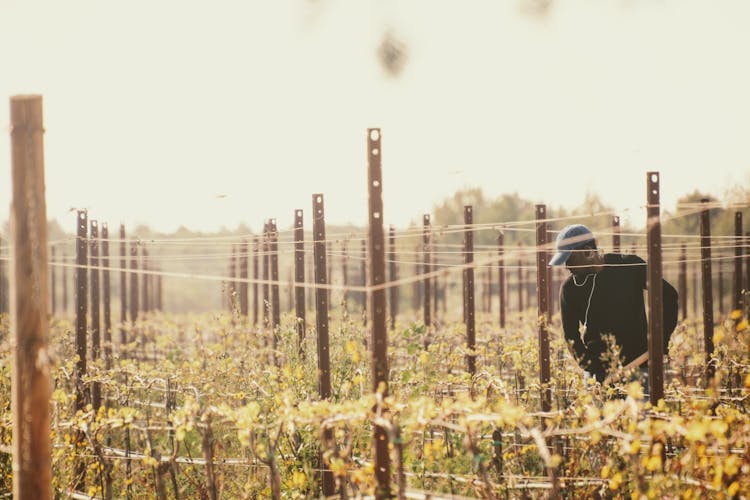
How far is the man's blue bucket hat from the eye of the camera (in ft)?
16.8

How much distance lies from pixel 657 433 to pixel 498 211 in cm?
4607

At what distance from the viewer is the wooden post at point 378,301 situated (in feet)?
12.0

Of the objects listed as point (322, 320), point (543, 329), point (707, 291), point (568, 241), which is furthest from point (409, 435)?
point (707, 291)

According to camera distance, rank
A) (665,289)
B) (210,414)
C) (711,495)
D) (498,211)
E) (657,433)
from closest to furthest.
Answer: (657,433) < (711,495) < (210,414) < (665,289) < (498,211)

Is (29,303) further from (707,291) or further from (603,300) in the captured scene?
(707,291)

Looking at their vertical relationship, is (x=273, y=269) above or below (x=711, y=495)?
above

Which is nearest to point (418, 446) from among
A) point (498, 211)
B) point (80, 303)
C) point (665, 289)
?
point (665, 289)

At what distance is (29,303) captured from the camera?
3.45m

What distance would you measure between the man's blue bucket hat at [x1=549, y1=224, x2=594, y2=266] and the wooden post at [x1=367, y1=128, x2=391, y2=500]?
1865mm

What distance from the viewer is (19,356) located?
11.2 feet

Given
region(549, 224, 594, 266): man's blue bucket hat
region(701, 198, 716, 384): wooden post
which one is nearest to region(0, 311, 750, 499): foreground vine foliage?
region(701, 198, 716, 384): wooden post

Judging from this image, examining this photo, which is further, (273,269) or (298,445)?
(273,269)

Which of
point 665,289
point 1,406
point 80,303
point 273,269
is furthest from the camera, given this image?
point 273,269

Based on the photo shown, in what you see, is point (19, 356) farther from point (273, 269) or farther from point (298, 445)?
point (273, 269)
